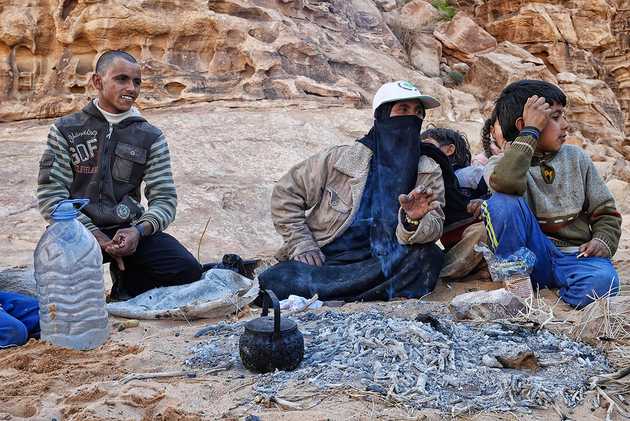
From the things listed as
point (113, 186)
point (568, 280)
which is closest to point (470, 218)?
point (568, 280)

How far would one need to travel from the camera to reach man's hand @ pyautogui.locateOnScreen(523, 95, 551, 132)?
3.86 meters

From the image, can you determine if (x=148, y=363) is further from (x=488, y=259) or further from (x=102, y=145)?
(x=488, y=259)

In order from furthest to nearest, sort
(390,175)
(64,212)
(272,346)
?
(390,175)
(64,212)
(272,346)

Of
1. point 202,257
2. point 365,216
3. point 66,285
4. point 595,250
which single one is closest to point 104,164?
point 66,285

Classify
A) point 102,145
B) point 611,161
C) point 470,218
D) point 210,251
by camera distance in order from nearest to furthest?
point 102,145
point 470,218
point 210,251
point 611,161

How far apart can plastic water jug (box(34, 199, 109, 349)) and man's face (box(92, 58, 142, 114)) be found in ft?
3.65

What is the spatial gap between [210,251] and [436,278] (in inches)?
96.2

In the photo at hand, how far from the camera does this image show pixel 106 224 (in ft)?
13.5

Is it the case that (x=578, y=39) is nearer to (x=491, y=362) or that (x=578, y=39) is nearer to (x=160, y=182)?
(x=160, y=182)

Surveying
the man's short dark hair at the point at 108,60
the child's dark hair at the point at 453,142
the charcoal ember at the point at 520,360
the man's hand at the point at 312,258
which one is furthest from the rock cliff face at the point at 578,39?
the charcoal ember at the point at 520,360

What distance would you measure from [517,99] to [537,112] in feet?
0.76

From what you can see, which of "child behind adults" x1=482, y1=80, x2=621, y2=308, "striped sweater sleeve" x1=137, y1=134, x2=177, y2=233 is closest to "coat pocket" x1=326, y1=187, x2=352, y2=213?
"child behind adults" x1=482, y1=80, x2=621, y2=308

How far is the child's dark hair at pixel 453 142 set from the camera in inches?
197

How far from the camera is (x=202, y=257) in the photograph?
582cm
